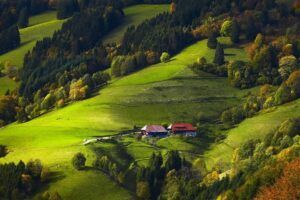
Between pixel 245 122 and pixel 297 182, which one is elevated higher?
pixel 297 182

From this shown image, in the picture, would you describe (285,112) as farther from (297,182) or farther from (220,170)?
(297,182)

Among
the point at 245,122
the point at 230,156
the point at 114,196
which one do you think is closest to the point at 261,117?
the point at 245,122

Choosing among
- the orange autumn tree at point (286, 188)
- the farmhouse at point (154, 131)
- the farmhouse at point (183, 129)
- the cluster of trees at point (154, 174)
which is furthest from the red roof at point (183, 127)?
the orange autumn tree at point (286, 188)

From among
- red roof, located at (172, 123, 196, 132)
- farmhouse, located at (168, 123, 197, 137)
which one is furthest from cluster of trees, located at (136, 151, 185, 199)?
red roof, located at (172, 123, 196, 132)

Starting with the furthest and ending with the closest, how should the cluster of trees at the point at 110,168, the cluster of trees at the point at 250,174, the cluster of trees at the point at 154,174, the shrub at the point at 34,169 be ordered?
the shrub at the point at 34,169 < the cluster of trees at the point at 110,168 < the cluster of trees at the point at 154,174 < the cluster of trees at the point at 250,174

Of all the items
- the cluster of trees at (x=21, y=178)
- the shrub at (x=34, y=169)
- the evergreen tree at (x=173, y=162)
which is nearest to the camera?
the cluster of trees at (x=21, y=178)

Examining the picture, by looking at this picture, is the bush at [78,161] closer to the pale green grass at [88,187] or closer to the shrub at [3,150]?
the pale green grass at [88,187]
